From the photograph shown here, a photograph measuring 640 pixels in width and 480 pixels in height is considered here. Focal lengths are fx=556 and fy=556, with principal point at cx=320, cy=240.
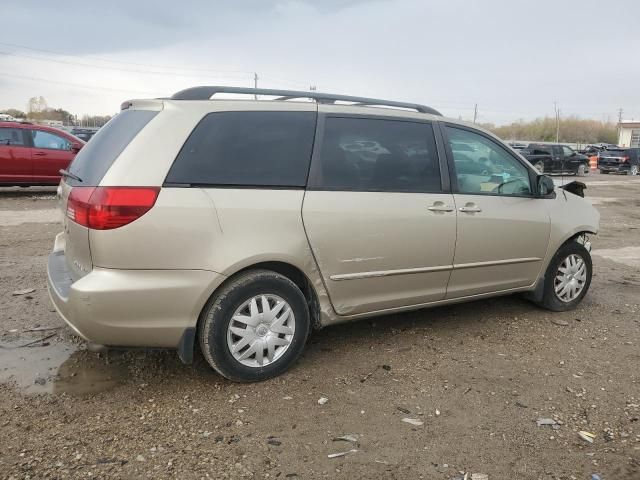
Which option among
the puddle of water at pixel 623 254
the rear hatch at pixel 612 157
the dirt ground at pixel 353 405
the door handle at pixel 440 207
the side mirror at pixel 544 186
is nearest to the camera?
the dirt ground at pixel 353 405

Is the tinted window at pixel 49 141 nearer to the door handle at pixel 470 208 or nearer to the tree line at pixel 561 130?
the door handle at pixel 470 208

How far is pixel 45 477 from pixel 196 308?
109 centimetres

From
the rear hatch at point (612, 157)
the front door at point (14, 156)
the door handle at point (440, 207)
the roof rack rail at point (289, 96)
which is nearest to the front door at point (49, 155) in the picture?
the front door at point (14, 156)

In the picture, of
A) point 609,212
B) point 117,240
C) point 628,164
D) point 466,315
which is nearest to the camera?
point 117,240

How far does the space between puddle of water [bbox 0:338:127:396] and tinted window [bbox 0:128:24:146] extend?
9.62m

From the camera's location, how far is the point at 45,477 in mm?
2455

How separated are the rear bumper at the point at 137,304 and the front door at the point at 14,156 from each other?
1041cm

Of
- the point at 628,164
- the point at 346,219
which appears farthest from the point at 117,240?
the point at 628,164

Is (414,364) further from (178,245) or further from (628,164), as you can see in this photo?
(628,164)

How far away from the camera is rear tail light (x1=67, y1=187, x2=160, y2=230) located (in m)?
2.95

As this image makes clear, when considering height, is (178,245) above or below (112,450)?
above

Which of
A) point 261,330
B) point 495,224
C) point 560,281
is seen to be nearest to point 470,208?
point 495,224

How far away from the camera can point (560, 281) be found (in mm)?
4953

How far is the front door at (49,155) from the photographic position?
12297mm
